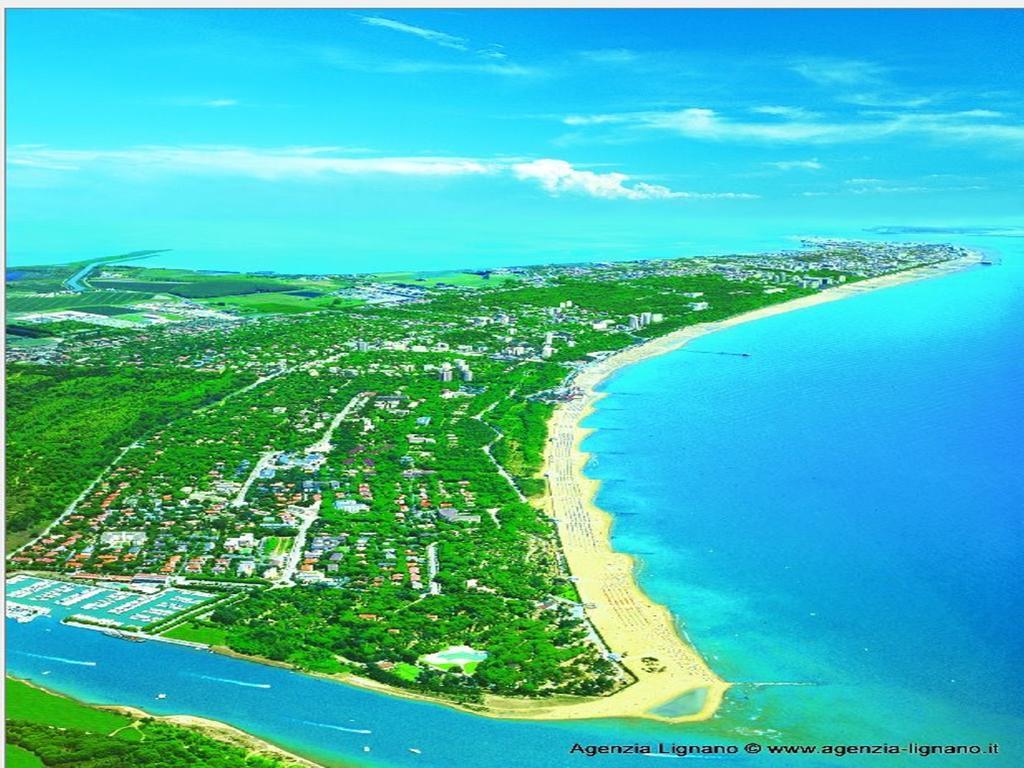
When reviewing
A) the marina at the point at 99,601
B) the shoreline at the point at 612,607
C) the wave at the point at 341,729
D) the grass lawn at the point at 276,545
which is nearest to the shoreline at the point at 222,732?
the wave at the point at 341,729

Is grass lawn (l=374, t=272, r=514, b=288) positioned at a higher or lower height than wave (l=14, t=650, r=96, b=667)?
higher

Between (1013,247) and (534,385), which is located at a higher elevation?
(1013,247)

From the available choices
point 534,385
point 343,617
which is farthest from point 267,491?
point 534,385

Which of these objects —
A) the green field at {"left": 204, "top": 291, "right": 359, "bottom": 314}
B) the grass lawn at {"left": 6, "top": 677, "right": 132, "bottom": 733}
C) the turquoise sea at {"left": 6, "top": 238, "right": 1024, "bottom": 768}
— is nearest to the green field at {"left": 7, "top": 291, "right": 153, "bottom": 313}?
the green field at {"left": 204, "top": 291, "right": 359, "bottom": 314}

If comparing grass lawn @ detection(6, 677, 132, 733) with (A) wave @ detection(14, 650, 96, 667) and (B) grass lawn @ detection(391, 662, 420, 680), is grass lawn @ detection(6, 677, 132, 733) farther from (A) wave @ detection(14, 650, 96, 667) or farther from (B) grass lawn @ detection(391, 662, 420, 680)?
(B) grass lawn @ detection(391, 662, 420, 680)

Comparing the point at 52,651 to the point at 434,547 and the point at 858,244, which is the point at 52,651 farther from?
the point at 858,244

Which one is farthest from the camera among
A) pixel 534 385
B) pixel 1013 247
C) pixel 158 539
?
pixel 1013 247
